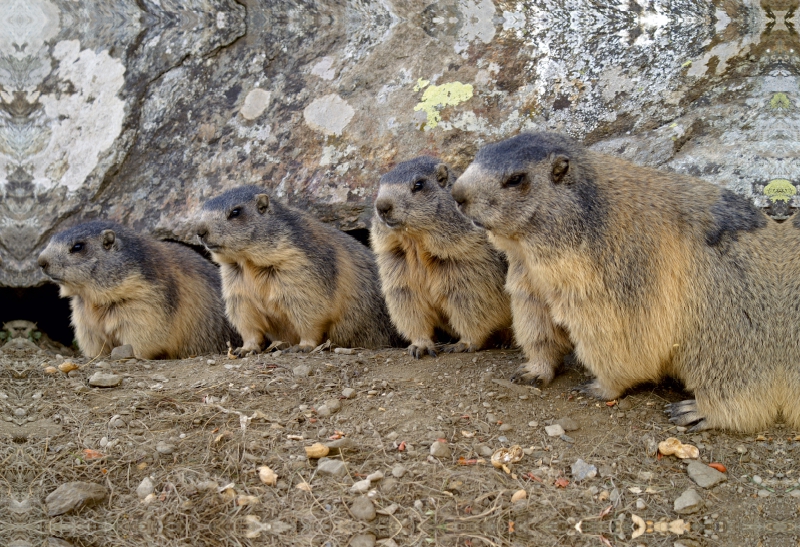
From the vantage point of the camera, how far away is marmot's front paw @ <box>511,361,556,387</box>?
6168 mm

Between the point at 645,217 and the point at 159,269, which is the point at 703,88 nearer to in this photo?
the point at 645,217

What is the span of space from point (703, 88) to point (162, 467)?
20.0 feet

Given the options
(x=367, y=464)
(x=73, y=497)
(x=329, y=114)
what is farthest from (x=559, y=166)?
(x=73, y=497)

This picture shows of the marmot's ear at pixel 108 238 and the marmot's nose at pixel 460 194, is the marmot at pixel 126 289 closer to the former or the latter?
the marmot's ear at pixel 108 238

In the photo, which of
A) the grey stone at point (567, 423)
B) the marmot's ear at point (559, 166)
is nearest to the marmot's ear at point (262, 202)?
→ the marmot's ear at point (559, 166)

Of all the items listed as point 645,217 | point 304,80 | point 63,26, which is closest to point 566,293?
point 645,217

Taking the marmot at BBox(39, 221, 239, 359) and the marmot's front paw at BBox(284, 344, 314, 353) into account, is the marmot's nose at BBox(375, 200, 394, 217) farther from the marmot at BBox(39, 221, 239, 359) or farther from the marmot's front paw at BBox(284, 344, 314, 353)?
the marmot at BBox(39, 221, 239, 359)

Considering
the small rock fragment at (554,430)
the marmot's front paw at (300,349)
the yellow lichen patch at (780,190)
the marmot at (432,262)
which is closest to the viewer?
the small rock fragment at (554,430)

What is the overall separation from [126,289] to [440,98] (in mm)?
4060

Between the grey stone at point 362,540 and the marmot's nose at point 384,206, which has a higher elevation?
the marmot's nose at point 384,206

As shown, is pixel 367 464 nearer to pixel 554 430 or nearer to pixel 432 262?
pixel 554 430

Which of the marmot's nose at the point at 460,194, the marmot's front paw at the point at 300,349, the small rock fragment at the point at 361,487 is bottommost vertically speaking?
the marmot's front paw at the point at 300,349

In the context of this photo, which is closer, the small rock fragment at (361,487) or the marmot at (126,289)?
the small rock fragment at (361,487)

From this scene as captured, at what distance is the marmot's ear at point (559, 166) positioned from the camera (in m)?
5.51
